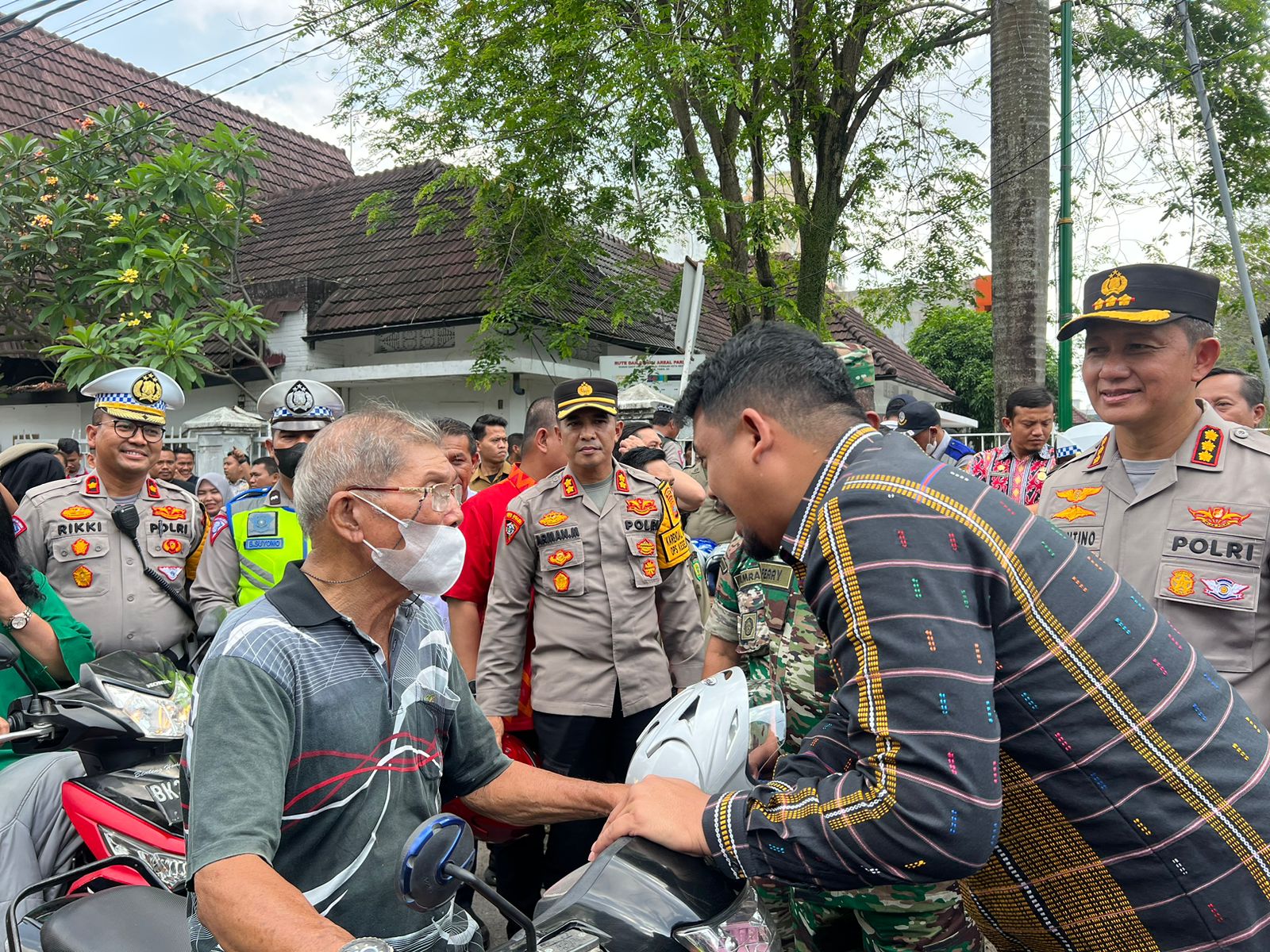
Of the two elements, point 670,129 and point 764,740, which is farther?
point 670,129

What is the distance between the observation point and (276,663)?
170 cm

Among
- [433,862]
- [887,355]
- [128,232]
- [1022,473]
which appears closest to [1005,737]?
[433,862]

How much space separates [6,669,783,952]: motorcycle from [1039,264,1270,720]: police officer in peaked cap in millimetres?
1164

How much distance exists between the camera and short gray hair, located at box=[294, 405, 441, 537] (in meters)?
1.92

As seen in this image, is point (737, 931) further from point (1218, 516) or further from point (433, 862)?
point (1218, 516)

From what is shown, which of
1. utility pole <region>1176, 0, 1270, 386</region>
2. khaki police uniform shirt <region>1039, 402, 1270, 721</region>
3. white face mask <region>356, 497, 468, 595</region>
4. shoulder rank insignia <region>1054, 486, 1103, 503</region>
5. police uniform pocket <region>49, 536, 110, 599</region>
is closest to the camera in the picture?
white face mask <region>356, 497, 468, 595</region>

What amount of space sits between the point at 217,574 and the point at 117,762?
4.72ft

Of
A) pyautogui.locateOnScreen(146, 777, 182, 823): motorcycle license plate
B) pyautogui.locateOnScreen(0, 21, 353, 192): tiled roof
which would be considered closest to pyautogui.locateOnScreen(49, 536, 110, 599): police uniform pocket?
pyautogui.locateOnScreen(146, 777, 182, 823): motorcycle license plate

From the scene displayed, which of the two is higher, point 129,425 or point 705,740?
point 129,425

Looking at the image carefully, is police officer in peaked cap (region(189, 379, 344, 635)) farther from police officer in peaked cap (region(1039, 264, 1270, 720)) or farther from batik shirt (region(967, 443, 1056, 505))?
batik shirt (region(967, 443, 1056, 505))

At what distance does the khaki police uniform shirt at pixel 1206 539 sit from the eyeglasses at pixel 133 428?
3.93 m

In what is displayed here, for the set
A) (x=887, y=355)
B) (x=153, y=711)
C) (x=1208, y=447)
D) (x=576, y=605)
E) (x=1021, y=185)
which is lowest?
(x=153, y=711)

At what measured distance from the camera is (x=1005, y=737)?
1.50 metres

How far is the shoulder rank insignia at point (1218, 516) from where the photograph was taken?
2.43 m
